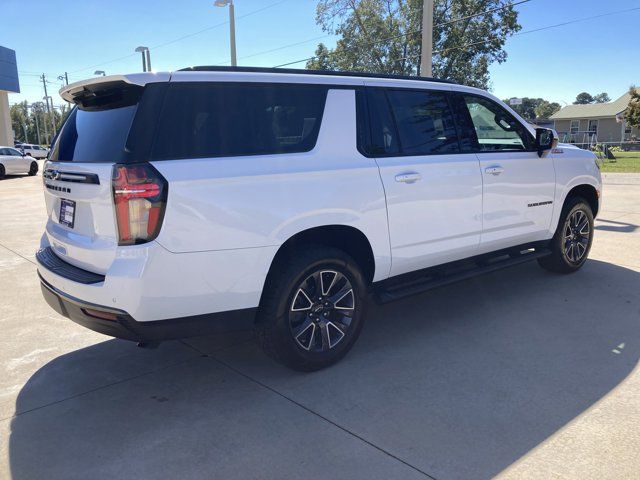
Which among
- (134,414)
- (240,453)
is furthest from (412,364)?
(134,414)

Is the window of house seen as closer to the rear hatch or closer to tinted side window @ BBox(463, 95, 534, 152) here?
tinted side window @ BBox(463, 95, 534, 152)

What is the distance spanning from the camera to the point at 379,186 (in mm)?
3783

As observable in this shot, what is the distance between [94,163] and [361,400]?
7.13ft

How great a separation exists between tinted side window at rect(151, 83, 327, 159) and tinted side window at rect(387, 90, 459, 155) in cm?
75

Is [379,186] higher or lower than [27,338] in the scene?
higher

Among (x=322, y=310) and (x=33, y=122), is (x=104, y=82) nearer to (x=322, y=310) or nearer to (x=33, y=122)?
(x=322, y=310)

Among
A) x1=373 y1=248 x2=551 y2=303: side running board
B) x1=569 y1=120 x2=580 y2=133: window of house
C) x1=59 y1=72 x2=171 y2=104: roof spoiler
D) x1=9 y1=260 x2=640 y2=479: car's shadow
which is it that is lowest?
x1=9 y1=260 x2=640 y2=479: car's shadow

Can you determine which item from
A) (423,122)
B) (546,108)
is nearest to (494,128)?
(423,122)

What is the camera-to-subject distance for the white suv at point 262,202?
2.93m

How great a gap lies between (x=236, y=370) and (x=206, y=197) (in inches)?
56.5

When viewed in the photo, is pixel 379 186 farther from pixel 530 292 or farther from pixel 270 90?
pixel 530 292

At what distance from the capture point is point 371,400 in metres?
3.29

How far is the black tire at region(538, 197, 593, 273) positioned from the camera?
564 cm

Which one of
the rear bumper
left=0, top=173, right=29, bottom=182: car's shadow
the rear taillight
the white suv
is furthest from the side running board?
left=0, top=173, right=29, bottom=182: car's shadow
